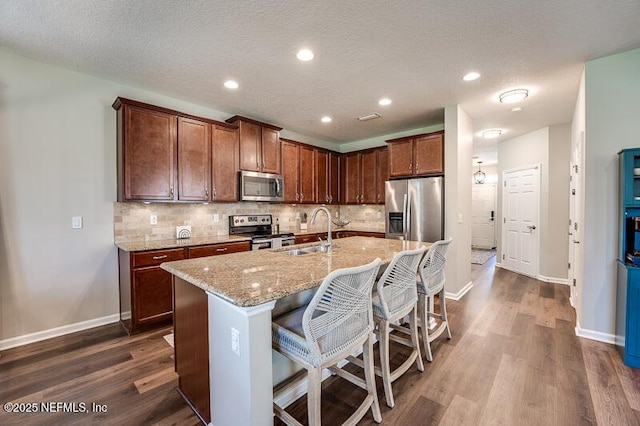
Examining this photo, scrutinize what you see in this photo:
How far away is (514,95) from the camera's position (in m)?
3.35

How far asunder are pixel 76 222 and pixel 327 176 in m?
3.85

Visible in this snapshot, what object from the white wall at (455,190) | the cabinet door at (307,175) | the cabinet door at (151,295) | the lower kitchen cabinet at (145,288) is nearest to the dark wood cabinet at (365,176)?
the cabinet door at (307,175)

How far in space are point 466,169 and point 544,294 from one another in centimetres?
224

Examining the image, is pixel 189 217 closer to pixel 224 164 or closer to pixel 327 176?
pixel 224 164

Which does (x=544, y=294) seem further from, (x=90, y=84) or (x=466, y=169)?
(x=90, y=84)

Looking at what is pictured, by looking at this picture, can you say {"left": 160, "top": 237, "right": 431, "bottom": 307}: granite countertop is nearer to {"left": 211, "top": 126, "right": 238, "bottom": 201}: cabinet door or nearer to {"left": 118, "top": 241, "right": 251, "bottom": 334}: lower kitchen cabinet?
{"left": 118, "top": 241, "right": 251, "bottom": 334}: lower kitchen cabinet

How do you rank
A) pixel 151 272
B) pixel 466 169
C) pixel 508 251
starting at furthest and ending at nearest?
1. pixel 508 251
2. pixel 466 169
3. pixel 151 272

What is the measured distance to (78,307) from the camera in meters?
2.95

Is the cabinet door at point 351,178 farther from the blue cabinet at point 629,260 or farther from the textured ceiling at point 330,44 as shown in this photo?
the blue cabinet at point 629,260

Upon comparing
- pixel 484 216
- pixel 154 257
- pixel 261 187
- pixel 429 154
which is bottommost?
pixel 154 257

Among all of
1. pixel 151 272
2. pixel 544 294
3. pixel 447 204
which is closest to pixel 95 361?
pixel 151 272

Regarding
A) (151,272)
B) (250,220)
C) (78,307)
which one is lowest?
(78,307)

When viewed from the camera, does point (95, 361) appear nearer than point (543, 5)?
No

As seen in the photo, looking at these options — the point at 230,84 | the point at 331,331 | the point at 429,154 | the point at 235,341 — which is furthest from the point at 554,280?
the point at 230,84
